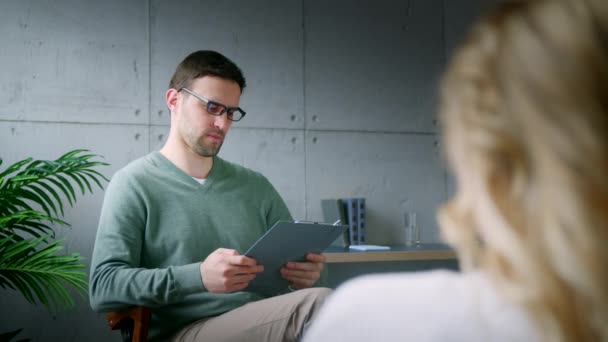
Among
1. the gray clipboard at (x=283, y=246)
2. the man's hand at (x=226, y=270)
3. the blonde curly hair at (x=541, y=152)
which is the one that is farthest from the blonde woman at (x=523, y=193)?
the man's hand at (x=226, y=270)

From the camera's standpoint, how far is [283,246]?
1.81 meters

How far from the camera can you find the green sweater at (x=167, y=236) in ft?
5.87

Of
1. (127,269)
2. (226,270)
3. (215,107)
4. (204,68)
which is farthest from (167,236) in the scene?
(204,68)

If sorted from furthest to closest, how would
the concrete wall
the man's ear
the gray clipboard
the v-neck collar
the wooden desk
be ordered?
the concrete wall, the wooden desk, the man's ear, the v-neck collar, the gray clipboard

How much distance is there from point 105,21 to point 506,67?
2930mm

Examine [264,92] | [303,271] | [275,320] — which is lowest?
[275,320]

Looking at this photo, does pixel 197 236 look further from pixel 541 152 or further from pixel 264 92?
pixel 541 152

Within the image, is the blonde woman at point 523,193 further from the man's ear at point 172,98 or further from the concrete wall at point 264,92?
the concrete wall at point 264,92

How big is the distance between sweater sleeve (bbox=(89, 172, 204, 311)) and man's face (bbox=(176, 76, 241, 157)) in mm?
299

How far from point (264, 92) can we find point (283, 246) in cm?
167

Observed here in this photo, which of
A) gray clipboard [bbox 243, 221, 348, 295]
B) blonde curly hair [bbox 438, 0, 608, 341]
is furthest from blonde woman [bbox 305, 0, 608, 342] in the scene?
gray clipboard [bbox 243, 221, 348, 295]

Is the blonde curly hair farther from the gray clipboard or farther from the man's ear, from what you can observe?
the man's ear

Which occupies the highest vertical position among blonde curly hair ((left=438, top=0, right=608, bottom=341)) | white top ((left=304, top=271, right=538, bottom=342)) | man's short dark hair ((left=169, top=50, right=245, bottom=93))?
man's short dark hair ((left=169, top=50, right=245, bottom=93))

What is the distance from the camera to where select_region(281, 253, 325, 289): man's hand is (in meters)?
1.97
